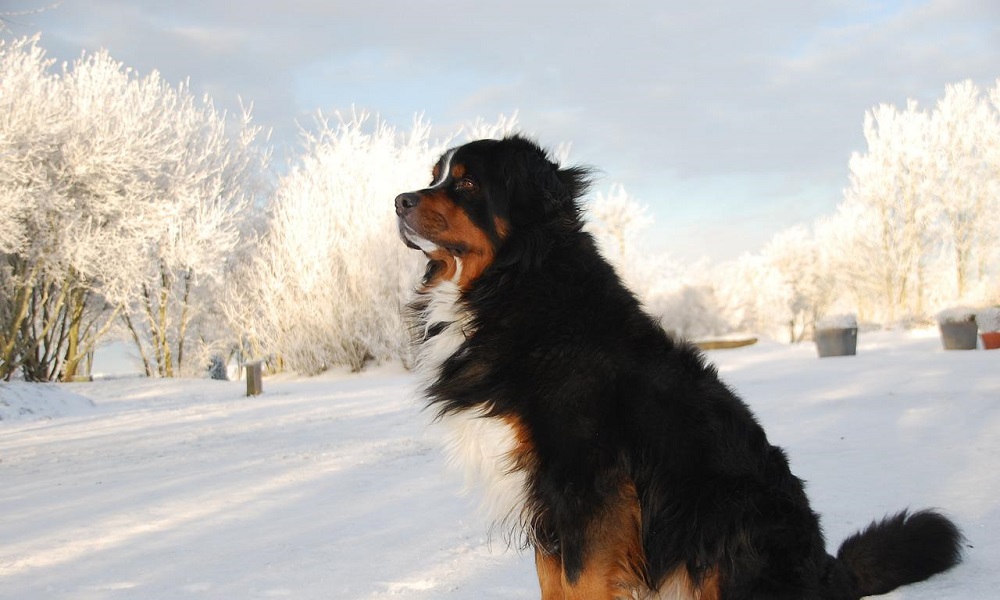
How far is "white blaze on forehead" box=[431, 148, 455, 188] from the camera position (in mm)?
3154

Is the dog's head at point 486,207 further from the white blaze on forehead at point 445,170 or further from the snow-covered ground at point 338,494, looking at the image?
the snow-covered ground at point 338,494

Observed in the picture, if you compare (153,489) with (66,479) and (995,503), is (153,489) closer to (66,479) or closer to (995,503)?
(66,479)

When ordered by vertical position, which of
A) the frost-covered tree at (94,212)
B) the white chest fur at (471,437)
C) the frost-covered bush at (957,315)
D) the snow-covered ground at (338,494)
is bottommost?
the snow-covered ground at (338,494)

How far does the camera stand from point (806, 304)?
52.1 metres

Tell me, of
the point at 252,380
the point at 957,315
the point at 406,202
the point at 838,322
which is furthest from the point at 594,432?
the point at 957,315

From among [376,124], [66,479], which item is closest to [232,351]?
[376,124]

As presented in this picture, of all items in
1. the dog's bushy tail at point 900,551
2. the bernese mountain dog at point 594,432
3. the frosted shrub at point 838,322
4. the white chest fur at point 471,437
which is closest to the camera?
the bernese mountain dog at point 594,432

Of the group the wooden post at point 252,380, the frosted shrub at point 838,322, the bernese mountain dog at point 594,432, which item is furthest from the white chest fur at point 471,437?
the frosted shrub at point 838,322

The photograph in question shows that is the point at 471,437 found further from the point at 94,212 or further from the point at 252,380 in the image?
the point at 94,212

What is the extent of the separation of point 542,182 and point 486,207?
248mm

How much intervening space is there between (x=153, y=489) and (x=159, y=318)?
65.8ft

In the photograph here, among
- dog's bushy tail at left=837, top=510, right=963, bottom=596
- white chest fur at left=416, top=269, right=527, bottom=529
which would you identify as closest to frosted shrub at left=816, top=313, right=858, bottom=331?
dog's bushy tail at left=837, top=510, right=963, bottom=596

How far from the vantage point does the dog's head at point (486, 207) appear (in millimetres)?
2873

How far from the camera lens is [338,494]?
16.1ft
